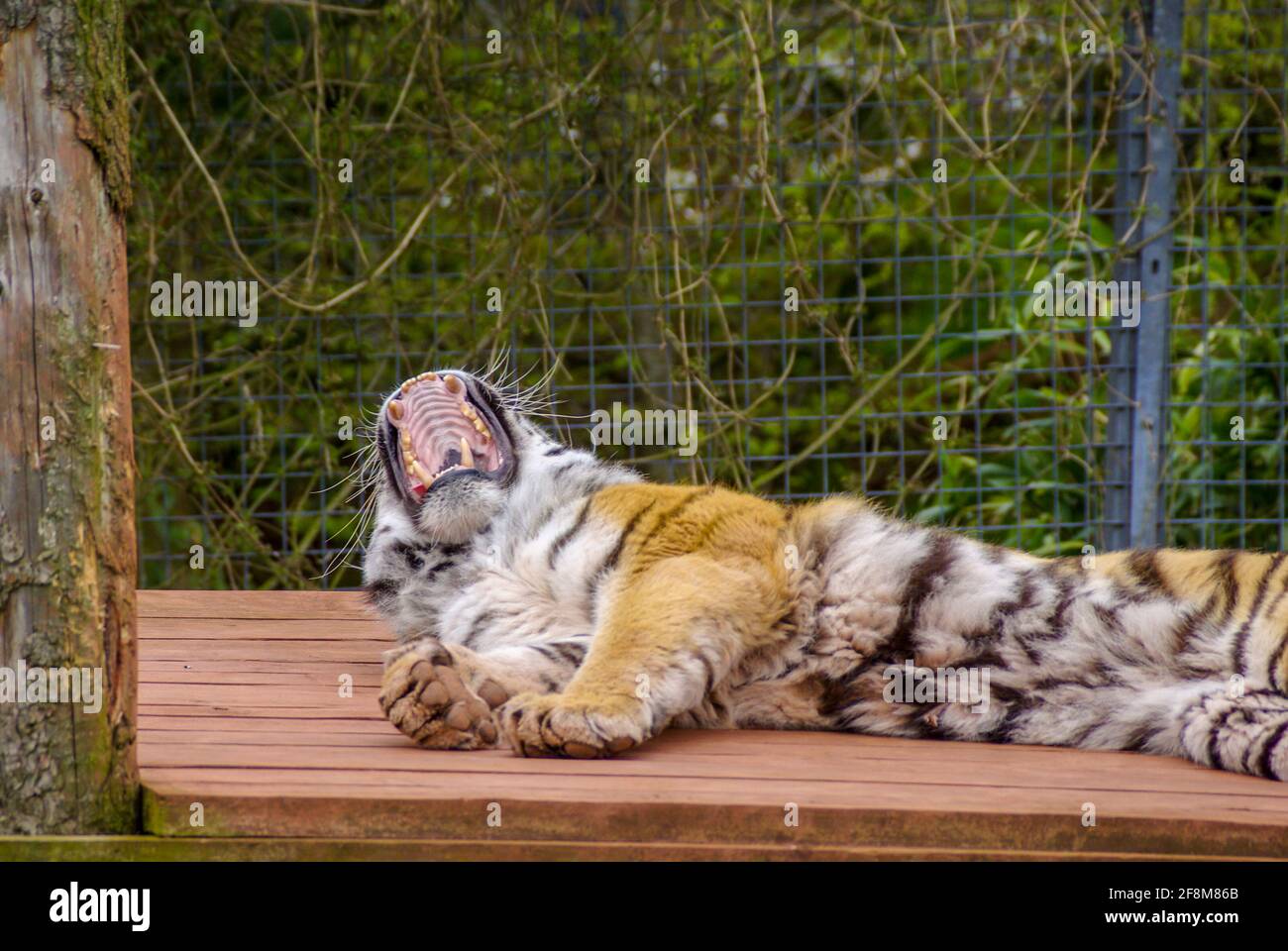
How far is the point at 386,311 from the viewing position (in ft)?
16.8

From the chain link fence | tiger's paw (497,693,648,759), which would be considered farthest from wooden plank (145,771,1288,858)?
the chain link fence

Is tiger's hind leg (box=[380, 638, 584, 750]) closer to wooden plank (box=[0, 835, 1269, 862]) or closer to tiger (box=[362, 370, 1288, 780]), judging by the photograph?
tiger (box=[362, 370, 1288, 780])

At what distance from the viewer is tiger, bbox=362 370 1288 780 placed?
2.57 meters

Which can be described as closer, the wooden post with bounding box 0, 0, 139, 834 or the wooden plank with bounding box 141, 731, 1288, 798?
the wooden post with bounding box 0, 0, 139, 834

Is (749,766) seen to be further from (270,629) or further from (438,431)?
(270,629)

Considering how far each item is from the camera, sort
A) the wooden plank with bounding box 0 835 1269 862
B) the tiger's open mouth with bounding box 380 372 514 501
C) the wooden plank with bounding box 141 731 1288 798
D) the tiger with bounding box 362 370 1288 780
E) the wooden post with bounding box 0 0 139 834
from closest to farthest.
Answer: the wooden post with bounding box 0 0 139 834, the wooden plank with bounding box 0 835 1269 862, the wooden plank with bounding box 141 731 1288 798, the tiger with bounding box 362 370 1288 780, the tiger's open mouth with bounding box 380 372 514 501

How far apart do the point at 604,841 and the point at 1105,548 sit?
9.66 ft

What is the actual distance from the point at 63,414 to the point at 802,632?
1404 mm

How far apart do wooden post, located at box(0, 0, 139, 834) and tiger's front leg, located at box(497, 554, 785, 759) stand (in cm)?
66

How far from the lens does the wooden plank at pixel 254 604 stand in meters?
4.11

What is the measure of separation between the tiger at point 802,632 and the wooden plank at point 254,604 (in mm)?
971

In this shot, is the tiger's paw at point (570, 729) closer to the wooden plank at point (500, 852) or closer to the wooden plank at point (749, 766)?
the wooden plank at point (749, 766)
